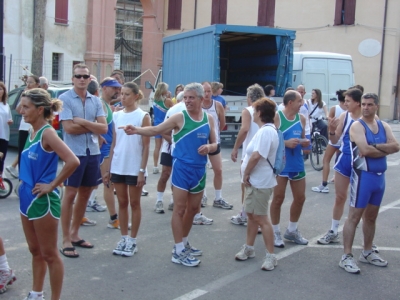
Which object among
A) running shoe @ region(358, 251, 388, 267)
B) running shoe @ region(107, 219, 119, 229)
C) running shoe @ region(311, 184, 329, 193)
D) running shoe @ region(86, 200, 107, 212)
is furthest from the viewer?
running shoe @ region(311, 184, 329, 193)

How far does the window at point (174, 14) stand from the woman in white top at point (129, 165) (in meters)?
30.0

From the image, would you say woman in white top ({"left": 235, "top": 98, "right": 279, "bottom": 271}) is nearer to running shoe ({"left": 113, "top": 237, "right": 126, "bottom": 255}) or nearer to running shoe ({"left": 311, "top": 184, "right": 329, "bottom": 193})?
running shoe ({"left": 113, "top": 237, "right": 126, "bottom": 255})

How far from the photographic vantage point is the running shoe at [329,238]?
6402mm

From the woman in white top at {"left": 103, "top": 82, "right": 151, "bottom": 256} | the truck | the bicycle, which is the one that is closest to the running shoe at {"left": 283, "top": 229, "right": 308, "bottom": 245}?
the woman in white top at {"left": 103, "top": 82, "right": 151, "bottom": 256}

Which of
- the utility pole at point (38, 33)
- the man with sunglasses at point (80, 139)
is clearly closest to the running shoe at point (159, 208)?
the man with sunglasses at point (80, 139)

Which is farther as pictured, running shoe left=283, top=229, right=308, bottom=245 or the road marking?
running shoe left=283, top=229, right=308, bottom=245

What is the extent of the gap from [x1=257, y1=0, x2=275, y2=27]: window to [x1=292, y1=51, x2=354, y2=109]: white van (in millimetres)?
14022

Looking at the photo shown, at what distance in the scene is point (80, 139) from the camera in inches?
226

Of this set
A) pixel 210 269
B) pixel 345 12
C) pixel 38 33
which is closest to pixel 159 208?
pixel 210 269

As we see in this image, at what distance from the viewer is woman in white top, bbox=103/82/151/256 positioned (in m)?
5.74

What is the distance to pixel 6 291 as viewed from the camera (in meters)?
4.65

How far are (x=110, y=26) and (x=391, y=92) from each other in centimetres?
1627

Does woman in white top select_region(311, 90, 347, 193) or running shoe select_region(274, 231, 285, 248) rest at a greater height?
woman in white top select_region(311, 90, 347, 193)

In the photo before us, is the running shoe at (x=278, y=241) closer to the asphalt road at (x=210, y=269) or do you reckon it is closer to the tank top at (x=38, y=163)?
the asphalt road at (x=210, y=269)
